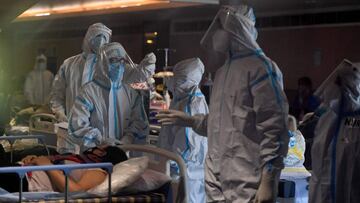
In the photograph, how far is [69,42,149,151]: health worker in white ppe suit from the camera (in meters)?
4.19

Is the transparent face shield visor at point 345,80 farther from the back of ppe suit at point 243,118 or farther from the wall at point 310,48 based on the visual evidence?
the wall at point 310,48

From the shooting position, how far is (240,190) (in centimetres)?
334

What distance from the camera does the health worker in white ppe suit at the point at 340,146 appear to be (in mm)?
4750

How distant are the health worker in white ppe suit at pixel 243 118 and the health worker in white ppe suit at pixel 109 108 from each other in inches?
37.0

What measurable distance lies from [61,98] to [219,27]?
2627 mm

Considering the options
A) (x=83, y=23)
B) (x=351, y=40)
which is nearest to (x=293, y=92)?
(x=351, y=40)

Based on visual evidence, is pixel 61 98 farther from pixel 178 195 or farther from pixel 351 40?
pixel 351 40

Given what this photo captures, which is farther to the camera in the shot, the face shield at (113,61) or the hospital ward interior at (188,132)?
the face shield at (113,61)

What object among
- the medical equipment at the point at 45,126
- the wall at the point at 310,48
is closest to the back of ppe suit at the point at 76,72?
the medical equipment at the point at 45,126

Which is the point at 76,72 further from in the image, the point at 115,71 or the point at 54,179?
the point at 54,179

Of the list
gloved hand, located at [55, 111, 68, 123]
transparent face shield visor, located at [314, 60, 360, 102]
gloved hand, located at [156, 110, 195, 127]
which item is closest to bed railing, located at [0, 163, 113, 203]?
gloved hand, located at [156, 110, 195, 127]

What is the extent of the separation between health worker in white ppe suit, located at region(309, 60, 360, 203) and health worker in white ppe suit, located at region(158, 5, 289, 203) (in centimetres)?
150

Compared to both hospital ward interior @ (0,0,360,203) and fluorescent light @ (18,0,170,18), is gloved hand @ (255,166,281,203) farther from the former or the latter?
fluorescent light @ (18,0,170,18)

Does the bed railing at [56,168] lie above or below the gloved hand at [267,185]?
above
